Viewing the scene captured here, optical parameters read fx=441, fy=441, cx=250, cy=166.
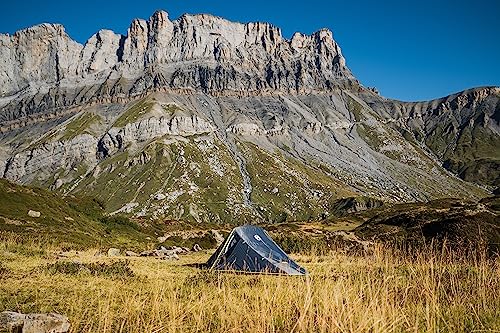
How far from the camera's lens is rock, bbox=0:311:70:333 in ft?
24.9

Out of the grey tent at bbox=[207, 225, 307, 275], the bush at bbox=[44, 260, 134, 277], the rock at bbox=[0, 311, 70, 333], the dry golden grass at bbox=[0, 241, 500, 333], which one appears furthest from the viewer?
the grey tent at bbox=[207, 225, 307, 275]

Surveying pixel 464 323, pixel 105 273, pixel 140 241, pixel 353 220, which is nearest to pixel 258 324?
pixel 464 323

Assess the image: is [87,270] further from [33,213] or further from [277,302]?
[33,213]

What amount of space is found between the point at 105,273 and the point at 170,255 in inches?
480

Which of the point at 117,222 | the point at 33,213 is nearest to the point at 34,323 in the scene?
the point at 33,213

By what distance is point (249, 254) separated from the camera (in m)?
19.6

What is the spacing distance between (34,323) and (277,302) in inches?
171

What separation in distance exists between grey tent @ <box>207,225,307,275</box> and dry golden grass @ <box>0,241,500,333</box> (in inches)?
182

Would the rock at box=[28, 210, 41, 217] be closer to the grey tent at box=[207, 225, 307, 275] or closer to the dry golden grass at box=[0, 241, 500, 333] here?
the grey tent at box=[207, 225, 307, 275]

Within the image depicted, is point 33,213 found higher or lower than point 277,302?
higher

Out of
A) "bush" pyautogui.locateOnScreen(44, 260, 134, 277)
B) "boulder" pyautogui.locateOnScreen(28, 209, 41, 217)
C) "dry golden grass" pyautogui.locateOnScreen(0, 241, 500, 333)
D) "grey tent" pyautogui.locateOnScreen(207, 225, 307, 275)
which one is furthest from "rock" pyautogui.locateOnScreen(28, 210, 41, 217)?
"bush" pyautogui.locateOnScreen(44, 260, 134, 277)

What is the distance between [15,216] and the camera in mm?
40062

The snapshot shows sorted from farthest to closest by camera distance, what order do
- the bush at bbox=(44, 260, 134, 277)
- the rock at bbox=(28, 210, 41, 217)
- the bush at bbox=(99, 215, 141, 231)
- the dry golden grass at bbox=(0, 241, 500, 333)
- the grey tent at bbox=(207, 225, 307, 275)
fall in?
the bush at bbox=(99, 215, 141, 231) → the rock at bbox=(28, 210, 41, 217) → the grey tent at bbox=(207, 225, 307, 275) → the bush at bbox=(44, 260, 134, 277) → the dry golden grass at bbox=(0, 241, 500, 333)

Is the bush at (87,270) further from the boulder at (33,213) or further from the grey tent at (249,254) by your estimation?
the boulder at (33,213)
